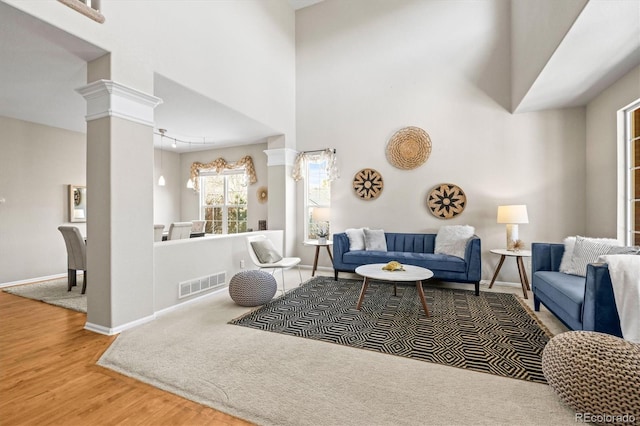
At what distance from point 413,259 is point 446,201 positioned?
125cm

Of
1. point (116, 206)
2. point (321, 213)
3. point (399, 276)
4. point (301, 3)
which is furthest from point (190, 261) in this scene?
point (301, 3)

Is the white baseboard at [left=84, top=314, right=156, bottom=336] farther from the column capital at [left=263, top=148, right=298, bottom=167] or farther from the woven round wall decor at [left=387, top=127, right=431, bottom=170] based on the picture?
the woven round wall decor at [left=387, top=127, right=431, bottom=170]

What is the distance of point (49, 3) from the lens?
231 cm

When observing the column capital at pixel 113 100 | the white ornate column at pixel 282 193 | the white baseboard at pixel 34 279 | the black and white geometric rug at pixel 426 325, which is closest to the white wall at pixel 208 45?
the column capital at pixel 113 100

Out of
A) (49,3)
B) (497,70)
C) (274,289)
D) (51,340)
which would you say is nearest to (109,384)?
(51,340)

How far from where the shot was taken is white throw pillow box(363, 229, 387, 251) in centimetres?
486

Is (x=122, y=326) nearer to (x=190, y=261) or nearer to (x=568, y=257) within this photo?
(x=190, y=261)

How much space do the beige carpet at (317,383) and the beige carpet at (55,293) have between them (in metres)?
1.64

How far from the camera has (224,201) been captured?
718cm

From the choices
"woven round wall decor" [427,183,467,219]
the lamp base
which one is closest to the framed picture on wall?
"woven round wall decor" [427,183,467,219]

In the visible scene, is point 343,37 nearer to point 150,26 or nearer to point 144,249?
point 150,26

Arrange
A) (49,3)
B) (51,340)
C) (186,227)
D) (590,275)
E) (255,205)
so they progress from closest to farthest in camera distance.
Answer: (590,275)
(49,3)
(51,340)
(186,227)
(255,205)

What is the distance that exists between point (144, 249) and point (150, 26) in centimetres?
231

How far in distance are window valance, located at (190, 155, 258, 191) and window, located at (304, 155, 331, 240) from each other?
1411 millimetres
